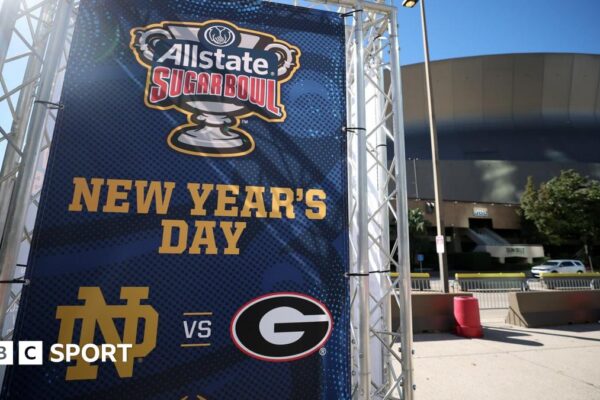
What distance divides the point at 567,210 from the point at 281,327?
140 ft

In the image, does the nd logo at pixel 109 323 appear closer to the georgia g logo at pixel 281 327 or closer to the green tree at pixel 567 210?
the georgia g logo at pixel 281 327

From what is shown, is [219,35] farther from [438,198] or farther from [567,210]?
[567,210]

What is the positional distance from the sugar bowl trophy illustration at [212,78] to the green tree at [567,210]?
42.2 meters

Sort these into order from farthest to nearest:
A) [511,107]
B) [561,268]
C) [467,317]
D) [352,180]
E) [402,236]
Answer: [511,107], [561,268], [467,317], [352,180], [402,236]

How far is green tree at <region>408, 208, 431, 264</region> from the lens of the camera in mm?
32594

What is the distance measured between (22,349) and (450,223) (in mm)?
37976

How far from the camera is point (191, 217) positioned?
326 centimetres

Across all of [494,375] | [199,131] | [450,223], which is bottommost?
[494,375]

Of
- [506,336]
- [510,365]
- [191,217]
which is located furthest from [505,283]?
[191,217]

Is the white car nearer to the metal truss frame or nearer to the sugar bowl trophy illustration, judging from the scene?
the metal truss frame

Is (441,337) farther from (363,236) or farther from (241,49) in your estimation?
(241,49)

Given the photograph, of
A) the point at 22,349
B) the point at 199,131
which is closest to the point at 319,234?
the point at 199,131

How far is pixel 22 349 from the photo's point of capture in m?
2.78

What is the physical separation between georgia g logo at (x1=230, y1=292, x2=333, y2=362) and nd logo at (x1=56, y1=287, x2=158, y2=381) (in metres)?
0.80
